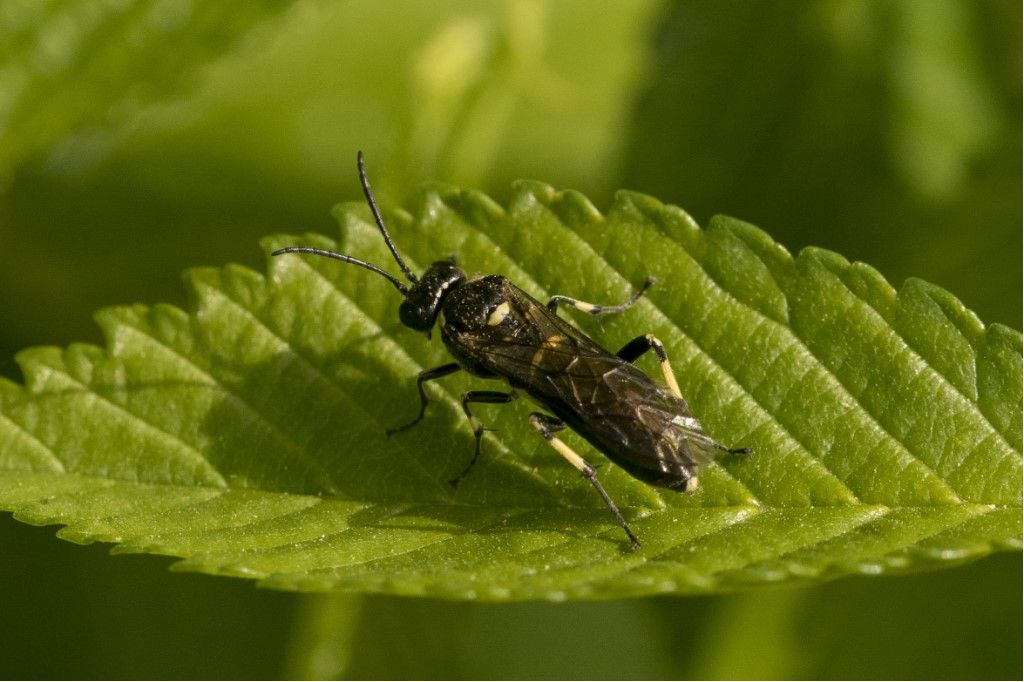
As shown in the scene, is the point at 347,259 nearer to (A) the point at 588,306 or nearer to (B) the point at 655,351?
(A) the point at 588,306

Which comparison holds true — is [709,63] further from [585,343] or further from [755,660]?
[755,660]

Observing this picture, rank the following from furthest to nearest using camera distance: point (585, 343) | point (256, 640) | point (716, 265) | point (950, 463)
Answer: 1. point (256, 640)
2. point (585, 343)
3. point (716, 265)
4. point (950, 463)

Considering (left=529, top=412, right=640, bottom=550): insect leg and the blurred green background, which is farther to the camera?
the blurred green background

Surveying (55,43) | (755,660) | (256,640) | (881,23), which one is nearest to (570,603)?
(755,660)

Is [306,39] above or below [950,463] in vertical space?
above

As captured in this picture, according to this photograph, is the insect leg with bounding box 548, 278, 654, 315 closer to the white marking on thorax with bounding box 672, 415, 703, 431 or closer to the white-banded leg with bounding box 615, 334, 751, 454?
the white-banded leg with bounding box 615, 334, 751, 454

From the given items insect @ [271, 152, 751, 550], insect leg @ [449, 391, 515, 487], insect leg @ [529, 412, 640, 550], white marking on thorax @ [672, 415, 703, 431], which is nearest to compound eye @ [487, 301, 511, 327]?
insect @ [271, 152, 751, 550]

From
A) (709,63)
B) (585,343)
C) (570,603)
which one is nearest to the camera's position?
(585,343)

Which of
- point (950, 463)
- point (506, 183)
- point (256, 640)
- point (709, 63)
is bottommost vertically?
point (256, 640)
